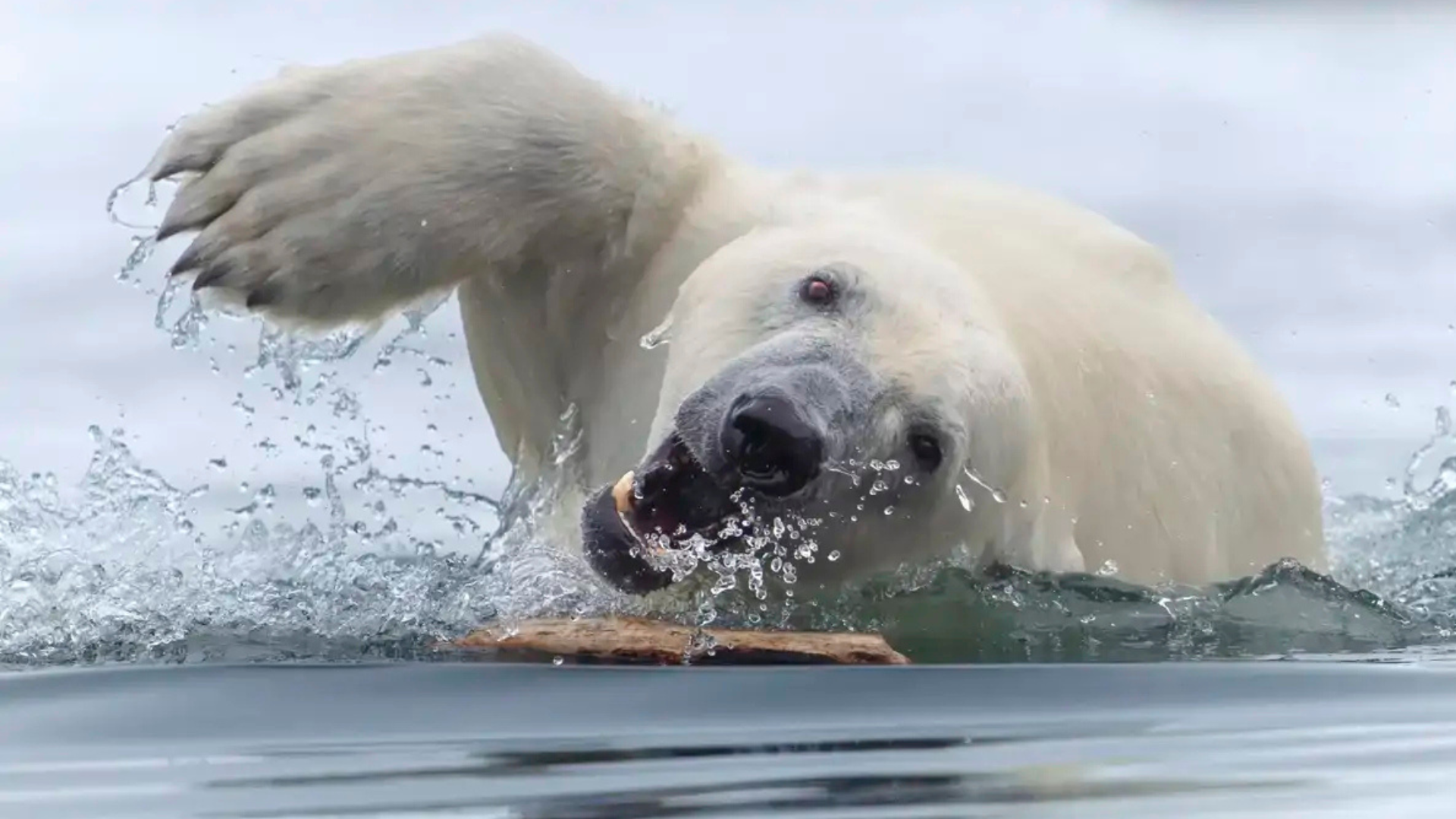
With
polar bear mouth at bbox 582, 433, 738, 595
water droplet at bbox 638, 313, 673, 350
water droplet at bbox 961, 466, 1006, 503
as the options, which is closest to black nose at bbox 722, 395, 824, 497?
polar bear mouth at bbox 582, 433, 738, 595

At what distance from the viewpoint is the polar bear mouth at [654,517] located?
146 inches

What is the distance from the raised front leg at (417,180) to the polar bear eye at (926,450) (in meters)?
0.91

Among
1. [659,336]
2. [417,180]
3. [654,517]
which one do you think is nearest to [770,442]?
[654,517]

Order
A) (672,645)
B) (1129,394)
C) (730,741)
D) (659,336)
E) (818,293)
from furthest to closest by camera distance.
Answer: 1. (1129,394)
2. (659,336)
3. (818,293)
4. (672,645)
5. (730,741)

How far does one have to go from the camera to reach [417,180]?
14.3 feet

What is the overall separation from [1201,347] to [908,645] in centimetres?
134

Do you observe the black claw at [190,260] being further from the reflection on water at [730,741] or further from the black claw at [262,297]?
the reflection on water at [730,741]

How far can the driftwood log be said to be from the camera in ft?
10.7

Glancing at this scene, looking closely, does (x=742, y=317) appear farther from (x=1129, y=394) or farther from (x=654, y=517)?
(x=1129, y=394)

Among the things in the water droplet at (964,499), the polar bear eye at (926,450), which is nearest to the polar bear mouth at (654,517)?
the polar bear eye at (926,450)

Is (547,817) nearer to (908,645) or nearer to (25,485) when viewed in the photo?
(908,645)

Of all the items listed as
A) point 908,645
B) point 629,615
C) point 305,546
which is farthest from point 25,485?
point 908,645

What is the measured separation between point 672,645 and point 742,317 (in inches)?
31.9

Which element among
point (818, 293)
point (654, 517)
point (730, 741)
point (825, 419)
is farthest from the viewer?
point (818, 293)
